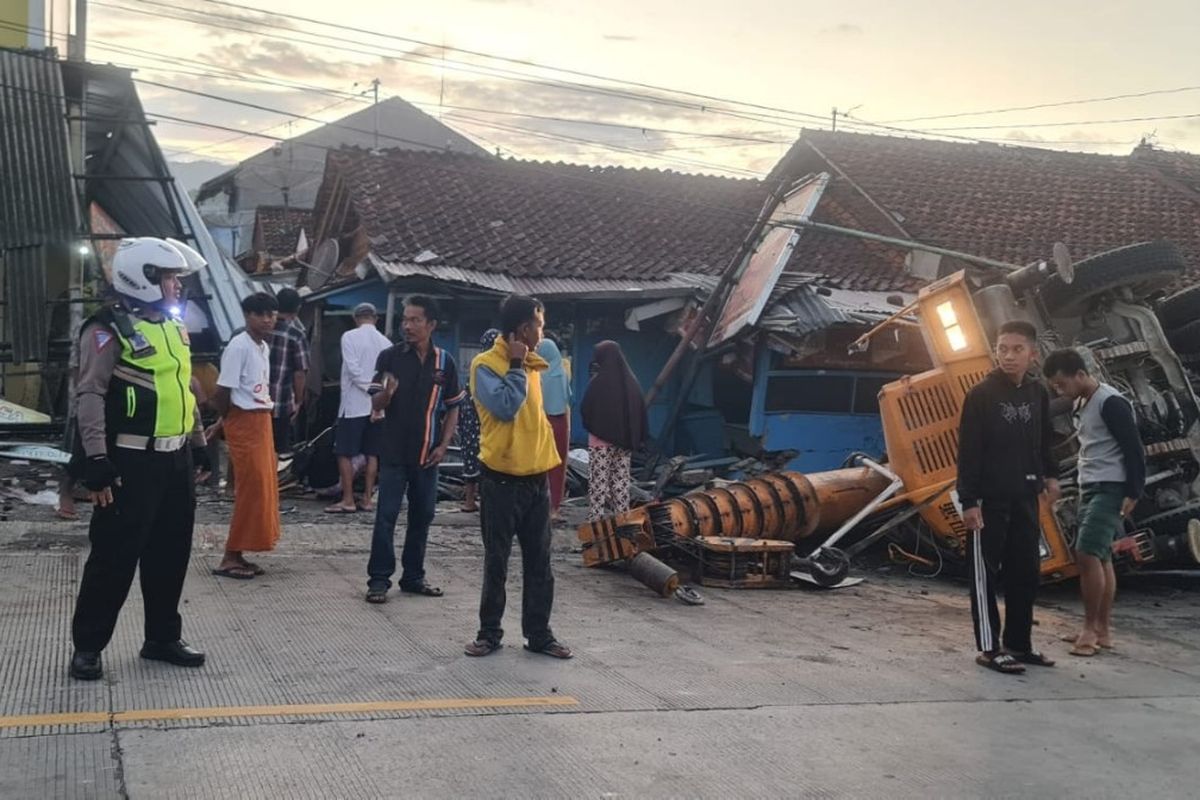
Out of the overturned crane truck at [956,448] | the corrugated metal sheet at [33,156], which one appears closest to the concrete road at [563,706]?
the overturned crane truck at [956,448]

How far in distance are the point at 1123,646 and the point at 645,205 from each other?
14.5 meters

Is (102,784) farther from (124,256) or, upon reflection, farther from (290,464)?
(290,464)

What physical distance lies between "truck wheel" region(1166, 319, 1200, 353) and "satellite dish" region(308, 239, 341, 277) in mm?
13630

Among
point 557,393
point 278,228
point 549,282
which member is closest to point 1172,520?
point 557,393

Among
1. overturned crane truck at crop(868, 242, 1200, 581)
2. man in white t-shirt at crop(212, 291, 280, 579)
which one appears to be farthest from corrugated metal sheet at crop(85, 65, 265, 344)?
overturned crane truck at crop(868, 242, 1200, 581)

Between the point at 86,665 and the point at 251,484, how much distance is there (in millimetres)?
2433

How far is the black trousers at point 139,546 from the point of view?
16.2 feet

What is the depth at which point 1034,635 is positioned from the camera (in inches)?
288

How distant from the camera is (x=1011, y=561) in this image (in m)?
6.37

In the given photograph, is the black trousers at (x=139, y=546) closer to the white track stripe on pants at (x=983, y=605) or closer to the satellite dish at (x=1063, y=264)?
the white track stripe on pants at (x=983, y=605)

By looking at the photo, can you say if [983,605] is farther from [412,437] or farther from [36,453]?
[36,453]

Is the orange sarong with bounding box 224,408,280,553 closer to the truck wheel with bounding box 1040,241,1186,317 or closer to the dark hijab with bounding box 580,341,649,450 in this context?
the dark hijab with bounding box 580,341,649,450

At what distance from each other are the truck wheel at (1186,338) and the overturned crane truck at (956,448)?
0.46 meters

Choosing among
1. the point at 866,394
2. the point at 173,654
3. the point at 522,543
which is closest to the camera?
the point at 173,654
